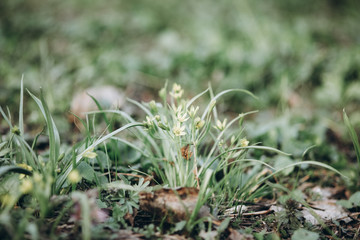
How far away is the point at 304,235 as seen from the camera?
1000mm

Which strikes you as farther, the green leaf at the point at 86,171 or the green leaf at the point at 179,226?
the green leaf at the point at 86,171

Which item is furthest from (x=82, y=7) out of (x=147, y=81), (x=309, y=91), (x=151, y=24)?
(x=309, y=91)

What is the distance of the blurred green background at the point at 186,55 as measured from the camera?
2.30m

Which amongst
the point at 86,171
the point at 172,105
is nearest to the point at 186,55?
the point at 172,105

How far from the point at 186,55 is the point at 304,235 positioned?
6.53ft

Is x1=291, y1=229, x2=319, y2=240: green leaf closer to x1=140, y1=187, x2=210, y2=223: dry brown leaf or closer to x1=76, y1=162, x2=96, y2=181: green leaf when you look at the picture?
x1=140, y1=187, x2=210, y2=223: dry brown leaf

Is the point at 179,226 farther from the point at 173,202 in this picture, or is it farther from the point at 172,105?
the point at 172,105

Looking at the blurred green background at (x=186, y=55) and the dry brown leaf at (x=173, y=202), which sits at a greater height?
the blurred green background at (x=186, y=55)

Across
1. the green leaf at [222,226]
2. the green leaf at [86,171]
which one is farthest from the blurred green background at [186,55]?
the green leaf at [222,226]

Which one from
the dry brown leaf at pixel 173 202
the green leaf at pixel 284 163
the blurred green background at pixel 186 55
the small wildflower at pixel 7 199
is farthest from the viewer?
the blurred green background at pixel 186 55

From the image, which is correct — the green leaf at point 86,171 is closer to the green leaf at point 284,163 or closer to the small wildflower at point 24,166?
the small wildflower at point 24,166

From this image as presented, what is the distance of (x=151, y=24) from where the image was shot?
11.1 ft

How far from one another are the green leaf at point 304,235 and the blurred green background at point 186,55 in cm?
126

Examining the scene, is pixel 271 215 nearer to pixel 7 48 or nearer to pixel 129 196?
pixel 129 196
